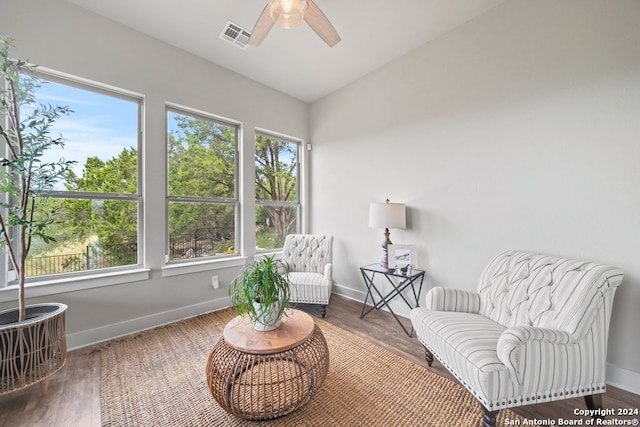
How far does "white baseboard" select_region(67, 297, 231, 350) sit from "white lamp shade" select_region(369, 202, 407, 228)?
214 centimetres

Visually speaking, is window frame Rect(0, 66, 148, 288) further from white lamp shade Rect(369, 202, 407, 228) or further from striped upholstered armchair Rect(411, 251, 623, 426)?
striped upholstered armchair Rect(411, 251, 623, 426)

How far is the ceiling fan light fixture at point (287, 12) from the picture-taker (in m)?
1.71

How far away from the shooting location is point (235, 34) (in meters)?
2.62

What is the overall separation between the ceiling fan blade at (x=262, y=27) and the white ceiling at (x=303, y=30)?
369 mm

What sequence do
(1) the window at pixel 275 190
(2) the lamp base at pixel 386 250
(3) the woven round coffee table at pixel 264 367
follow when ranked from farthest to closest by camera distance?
(1) the window at pixel 275 190
(2) the lamp base at pixel 386 250
(3) the woven round coffee table at pixel 264 367

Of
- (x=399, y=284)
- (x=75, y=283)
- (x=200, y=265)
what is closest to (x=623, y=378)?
(x=399, y=284)

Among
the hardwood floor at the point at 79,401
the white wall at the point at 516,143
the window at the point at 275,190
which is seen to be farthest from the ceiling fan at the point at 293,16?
the hardwood floor at the point at 79,401

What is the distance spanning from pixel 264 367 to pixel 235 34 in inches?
118

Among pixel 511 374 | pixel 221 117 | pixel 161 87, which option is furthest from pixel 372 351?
pixel 161 87

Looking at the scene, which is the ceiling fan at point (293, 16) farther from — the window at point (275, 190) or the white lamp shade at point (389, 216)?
the window at point (275, 190)

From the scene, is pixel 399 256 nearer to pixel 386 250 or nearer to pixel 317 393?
pixel 386 250

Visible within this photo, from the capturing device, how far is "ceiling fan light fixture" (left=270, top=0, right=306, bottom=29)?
171 cm

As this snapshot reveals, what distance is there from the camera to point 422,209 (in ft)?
9.37

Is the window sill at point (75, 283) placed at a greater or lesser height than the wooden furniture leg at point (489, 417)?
greater
